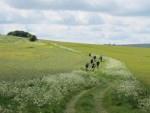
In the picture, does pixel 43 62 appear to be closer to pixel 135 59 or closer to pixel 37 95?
pixel 135 59

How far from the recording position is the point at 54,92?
3591cm

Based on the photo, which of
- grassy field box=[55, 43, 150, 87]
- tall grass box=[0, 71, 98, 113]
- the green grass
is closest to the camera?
tall grass box=[0, 71, 98, 113]

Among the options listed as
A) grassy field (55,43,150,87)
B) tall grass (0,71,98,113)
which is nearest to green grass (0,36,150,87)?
grassy field (55,43,150,87)

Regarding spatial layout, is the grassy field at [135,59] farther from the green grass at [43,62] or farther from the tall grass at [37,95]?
the tall grass at [37,95]

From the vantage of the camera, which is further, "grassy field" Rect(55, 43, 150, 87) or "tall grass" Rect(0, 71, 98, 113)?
"grassy field" Rect(55, 43, 150, 87)

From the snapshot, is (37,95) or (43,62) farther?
(43,62)

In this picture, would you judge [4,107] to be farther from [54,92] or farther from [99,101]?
[99,101]

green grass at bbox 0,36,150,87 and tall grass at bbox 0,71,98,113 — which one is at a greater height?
tall grass at bbox 0,71,98,113

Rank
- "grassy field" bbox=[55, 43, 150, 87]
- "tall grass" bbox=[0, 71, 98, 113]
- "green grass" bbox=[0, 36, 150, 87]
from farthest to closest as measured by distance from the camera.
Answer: "grassy field" bbox=[55, 43, 150, 87], "green grass" bbox=[0, 36, 150, 87], "tall grass" bbox=[0, 71, 98, 113]

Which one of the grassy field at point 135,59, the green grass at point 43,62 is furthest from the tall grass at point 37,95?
the grassy field at point 135,59

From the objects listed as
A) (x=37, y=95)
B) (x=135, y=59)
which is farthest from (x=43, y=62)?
(x=37, y=95)

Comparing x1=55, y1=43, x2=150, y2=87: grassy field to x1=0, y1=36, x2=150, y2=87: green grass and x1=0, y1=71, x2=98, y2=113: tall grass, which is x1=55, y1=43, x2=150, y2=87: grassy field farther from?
x1=0, y1=71, x2=98, y2=113: tall grass

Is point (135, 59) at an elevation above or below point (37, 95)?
below

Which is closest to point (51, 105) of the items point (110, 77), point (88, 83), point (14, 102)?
point (14, 102)
